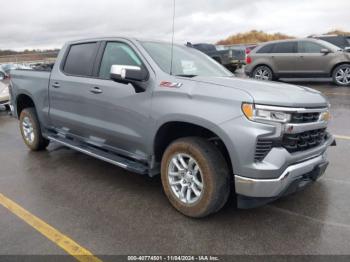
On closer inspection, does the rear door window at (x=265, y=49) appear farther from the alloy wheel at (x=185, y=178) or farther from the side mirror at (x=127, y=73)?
the alloy wheel at (x=185, y=178)

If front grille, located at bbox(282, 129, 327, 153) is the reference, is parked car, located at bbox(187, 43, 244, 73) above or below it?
above

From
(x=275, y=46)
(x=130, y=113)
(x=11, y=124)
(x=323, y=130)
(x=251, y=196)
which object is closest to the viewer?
(x=251, y=196)

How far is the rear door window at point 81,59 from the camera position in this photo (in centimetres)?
Answer: 479

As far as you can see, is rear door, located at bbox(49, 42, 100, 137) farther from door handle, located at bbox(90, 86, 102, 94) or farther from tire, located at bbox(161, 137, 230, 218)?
tire, located at bbox(161, 137, 230, 218)

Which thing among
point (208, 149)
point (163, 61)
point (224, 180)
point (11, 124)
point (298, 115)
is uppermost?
point (163, 61)

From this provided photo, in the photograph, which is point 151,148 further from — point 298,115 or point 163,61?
point 298,115

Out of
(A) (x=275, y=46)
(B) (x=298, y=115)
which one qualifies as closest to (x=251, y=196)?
(B) (x=298, y=115)

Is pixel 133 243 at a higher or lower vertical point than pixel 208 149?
lower

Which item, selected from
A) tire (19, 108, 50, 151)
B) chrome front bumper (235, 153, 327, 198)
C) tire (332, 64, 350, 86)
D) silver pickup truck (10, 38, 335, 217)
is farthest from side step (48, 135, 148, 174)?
tire (332, 64, 350, 86)

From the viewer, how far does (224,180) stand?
3.34 m

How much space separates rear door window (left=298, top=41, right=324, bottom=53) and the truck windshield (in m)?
8.95

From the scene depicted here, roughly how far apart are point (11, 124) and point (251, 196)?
24.6 feet

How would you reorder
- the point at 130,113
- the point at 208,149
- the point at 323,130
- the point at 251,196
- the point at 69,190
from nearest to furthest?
the point at 251,196, the point at 208,149, the point at 323,130, the point at 130,113, the point at 69,190

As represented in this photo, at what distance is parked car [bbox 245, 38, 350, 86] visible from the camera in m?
12.3
